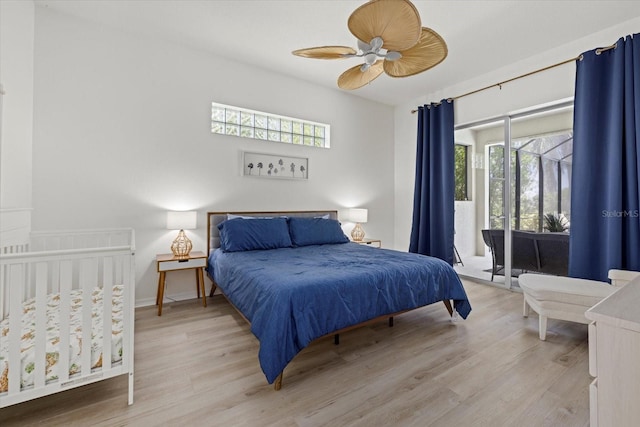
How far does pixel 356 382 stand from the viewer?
72.2 inches

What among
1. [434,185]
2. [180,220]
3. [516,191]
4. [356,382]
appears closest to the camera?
[356,382]

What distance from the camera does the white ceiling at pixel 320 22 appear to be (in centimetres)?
263

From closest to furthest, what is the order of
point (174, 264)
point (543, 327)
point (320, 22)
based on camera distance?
point (543, 327), point (320, 22), point (174, 264)

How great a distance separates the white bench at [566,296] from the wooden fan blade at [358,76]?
7.67 feet

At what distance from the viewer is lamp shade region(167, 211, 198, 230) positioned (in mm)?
3082

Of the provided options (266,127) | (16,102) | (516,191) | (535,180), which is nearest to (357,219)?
(266,127)

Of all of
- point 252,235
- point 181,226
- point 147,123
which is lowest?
point 252,235

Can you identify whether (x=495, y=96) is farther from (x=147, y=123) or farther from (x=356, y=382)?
(x=147, y=123)

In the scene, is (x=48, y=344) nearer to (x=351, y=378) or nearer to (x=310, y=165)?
(x=351, y=378)

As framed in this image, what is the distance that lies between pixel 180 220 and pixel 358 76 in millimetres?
2314

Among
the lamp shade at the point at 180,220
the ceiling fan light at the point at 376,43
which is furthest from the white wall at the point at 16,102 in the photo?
the ceiling fan light at the point at 376,43

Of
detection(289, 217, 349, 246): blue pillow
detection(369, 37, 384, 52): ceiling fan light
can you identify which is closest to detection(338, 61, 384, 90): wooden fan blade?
detection(369, 37, 384, 52): ceiling fan light

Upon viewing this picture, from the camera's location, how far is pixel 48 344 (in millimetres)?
1475

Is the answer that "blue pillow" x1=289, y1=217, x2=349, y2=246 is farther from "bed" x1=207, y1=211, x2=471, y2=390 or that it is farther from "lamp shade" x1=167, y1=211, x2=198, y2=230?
"lamp shade" x1=167, y1=211, x2=198, y2=230
